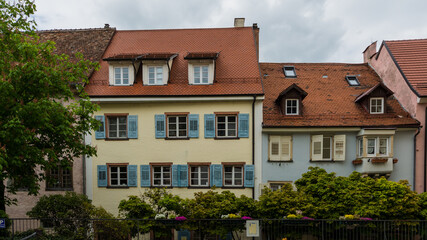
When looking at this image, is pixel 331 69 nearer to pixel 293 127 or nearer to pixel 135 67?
pixel 293 127

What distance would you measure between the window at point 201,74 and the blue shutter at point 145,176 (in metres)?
5.60

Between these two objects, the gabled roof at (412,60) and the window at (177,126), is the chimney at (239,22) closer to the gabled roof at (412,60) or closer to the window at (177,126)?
the window at (177,126)

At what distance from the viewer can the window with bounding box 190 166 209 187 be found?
1633 cm

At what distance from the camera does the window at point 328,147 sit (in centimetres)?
1583

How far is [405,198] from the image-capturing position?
1196cm

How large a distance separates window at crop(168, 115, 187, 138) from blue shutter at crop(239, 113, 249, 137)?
308 centimetres

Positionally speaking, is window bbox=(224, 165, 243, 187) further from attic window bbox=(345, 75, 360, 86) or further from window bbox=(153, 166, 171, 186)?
attic window bbox=(345, 75, 360, 86)

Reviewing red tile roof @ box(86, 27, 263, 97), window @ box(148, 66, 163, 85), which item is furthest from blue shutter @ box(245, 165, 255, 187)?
window @ box(148, 66, 163, 85)

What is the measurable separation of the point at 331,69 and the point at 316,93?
3549 millimetres

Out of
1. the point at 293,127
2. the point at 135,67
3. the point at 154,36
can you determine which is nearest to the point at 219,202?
the point at 293,127

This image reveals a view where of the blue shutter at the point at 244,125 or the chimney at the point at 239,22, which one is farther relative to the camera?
the chimney at the point at 239,22

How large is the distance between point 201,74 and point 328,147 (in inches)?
323

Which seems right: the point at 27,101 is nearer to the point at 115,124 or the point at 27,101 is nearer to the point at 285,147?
the point at 115,124

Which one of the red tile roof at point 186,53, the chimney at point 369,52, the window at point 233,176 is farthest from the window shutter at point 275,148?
the chimney at point 369,52
